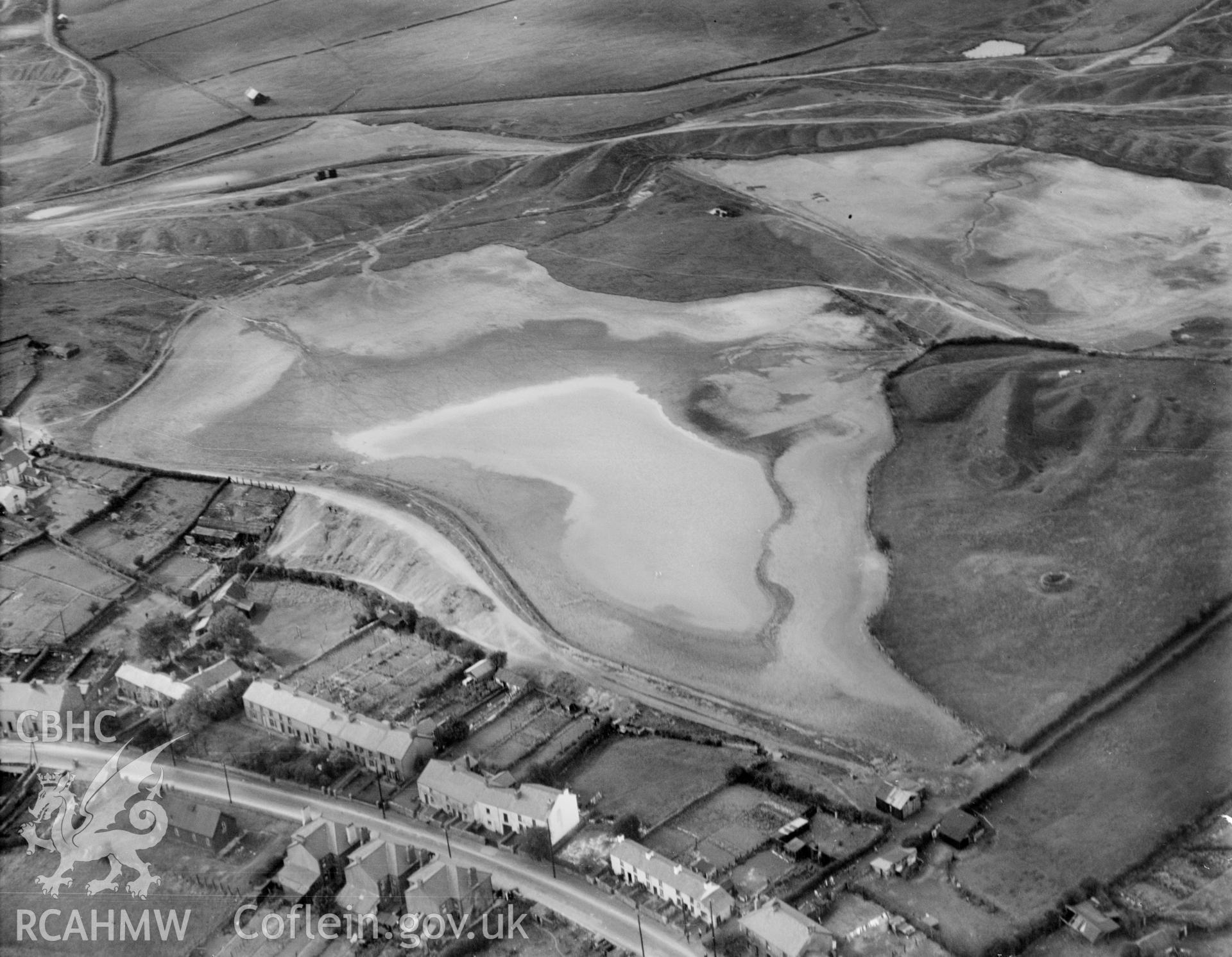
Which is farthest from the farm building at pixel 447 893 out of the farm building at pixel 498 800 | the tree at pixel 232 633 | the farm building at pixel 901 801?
the tree at pixel 232 633

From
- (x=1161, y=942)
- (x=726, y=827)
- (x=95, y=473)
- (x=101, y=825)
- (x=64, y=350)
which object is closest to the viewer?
(x=1161, y=942)

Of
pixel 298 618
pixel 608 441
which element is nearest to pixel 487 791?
pixel 298 618

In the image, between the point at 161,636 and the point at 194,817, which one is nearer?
the point at 194,817

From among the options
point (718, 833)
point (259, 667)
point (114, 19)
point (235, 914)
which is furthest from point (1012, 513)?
point (114, 19)

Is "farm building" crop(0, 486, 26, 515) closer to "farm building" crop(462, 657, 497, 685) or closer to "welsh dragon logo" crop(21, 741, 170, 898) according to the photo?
"welsh dragon logo" crop(21, 741, 170, 898)

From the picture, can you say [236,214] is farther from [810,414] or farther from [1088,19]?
[1088,19]

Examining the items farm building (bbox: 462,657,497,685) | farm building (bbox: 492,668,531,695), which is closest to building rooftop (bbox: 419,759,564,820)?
farm building (bbox: 492,668,531,695)

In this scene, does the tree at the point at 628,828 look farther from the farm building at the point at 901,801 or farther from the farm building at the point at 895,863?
the farm building at the point at 901,801

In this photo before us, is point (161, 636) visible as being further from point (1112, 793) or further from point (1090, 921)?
point (1090, 921)
